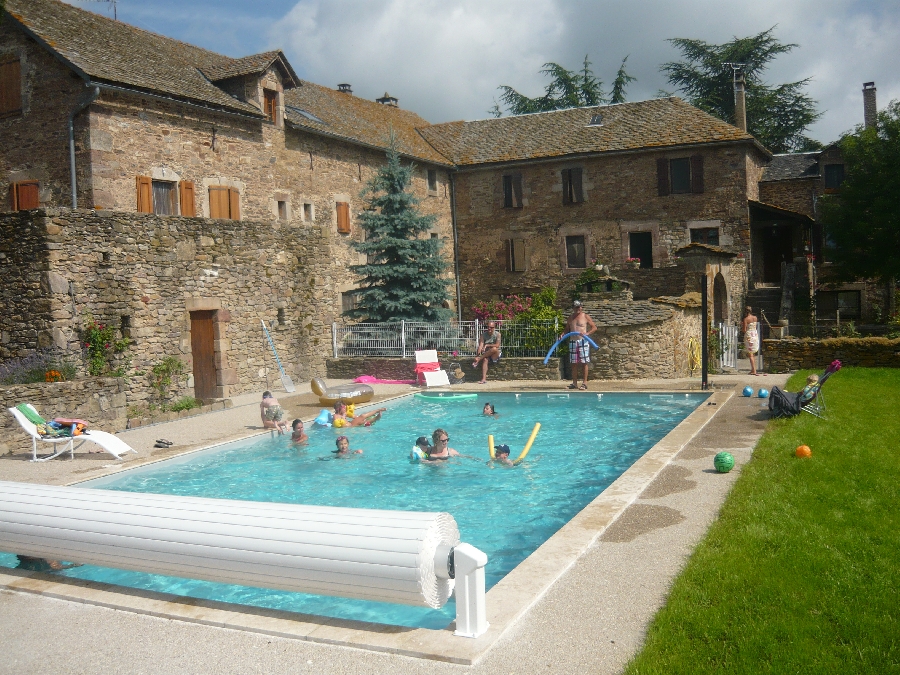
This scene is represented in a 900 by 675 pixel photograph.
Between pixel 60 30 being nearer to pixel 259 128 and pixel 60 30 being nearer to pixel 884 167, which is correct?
pixel 259 128

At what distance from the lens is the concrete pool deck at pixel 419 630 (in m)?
4.39

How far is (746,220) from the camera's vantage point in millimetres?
28672

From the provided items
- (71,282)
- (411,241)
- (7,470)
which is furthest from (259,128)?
(7,470)

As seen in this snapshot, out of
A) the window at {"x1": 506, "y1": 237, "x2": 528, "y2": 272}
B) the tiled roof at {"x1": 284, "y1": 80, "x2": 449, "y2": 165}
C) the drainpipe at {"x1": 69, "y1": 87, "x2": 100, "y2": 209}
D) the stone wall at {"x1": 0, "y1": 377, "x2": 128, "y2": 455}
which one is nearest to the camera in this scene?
the stone wall at {"x1": 0, "y1": 377, "x2": 128, "y2": 455}

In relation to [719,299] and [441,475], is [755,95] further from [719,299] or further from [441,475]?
[441,475]

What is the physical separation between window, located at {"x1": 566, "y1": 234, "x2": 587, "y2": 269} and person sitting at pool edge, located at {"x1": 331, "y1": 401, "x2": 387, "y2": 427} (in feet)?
58.4

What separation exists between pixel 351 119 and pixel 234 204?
766 centimetres

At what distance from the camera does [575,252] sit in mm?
31125

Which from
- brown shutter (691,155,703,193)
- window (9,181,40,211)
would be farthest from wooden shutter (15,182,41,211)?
brown shutter (691,155,703,193)

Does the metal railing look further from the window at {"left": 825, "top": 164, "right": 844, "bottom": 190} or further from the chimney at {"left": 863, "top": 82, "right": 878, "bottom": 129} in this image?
the chimney at {"left": 863, "top": 82, "right": 878, "bottom": 129}

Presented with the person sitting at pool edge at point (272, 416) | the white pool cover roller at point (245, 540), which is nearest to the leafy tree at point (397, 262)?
the person sitting at pool edge at point (272, 416)

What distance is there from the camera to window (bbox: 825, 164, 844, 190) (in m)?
34.4

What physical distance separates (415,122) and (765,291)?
1625 centimetres

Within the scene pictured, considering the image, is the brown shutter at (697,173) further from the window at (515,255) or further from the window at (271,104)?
the window at (271,104)
